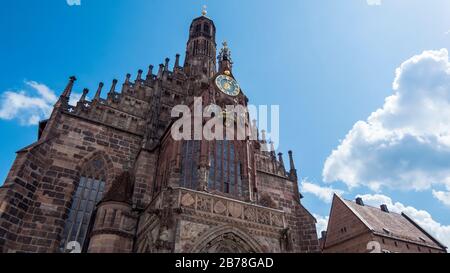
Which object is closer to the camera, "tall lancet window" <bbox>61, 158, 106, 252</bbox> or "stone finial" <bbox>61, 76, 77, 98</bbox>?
"tall lancet window" <bbox>61, 158, 106, 252</bbox>

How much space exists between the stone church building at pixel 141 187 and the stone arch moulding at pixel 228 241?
0.04m

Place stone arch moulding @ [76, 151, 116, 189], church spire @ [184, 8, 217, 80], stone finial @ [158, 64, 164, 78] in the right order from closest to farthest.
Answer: stone arch moulding @ [76, 151, 116, 189]
stone finial @ [158, 64, 164, 78]
church spire @ [184, 8, 217, 80]

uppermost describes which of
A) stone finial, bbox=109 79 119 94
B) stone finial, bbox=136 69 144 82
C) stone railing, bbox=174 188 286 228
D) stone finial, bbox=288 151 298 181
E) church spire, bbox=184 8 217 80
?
church spire, bbox=184 8 217 80

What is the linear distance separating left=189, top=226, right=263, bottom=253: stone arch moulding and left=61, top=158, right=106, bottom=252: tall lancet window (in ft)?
23.2

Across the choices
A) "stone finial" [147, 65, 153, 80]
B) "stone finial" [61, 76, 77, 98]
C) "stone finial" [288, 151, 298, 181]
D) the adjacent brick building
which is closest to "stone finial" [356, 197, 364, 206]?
the adjacent brick building

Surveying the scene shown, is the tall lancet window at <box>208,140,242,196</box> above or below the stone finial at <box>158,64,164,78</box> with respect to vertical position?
below

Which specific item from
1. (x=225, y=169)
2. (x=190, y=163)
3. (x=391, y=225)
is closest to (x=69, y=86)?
(x=190, y=163)

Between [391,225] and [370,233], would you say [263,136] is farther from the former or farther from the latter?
[391,225]

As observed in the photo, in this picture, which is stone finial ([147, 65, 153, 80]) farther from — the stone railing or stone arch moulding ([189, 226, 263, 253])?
stone arch moulding ([189, 226, 263, 253])

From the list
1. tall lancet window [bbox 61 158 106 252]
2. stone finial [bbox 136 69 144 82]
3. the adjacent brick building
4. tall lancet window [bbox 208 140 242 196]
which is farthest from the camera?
the adjacent brick building

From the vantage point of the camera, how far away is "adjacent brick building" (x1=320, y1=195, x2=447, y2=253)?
31.6 meters

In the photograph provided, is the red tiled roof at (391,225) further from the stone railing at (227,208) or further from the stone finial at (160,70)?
the stone finial at (160,70)
